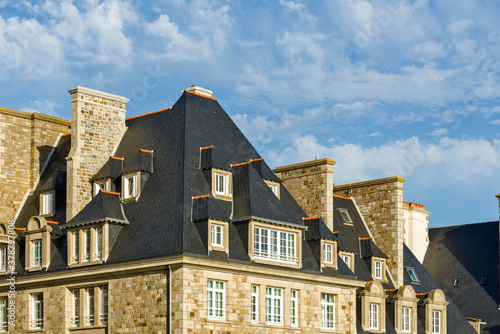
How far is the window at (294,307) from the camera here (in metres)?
44.4

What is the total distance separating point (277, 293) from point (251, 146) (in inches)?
304

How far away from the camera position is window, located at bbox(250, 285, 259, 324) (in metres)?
42.8

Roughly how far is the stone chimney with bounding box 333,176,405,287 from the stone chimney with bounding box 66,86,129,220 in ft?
50.9

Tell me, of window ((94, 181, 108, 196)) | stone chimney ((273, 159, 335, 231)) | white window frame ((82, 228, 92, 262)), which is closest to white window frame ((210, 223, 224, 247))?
white window frame ((82, 228, 92, 262))

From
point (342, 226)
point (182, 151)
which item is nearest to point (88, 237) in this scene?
point (182, 151)

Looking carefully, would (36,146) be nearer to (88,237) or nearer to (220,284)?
(88,237)

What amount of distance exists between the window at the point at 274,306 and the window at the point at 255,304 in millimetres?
642

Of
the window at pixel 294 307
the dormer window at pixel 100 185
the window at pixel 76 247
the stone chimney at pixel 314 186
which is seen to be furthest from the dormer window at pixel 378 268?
the window at pixel 76 247

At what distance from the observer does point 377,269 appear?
53719mm

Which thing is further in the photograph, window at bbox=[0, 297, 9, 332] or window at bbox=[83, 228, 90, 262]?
window at bbox=[0, 297, 9, 332]

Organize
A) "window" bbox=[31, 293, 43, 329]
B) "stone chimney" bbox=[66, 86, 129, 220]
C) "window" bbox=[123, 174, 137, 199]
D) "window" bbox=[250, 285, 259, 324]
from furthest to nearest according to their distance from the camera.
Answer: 1. "stone chimney" bbox=[66, 86, 129, 220]
2. "window" bbox=[31, 293, 43, 329]
3. "window" bbox=[123, 174, 137, 199]
4. "window" bbox=[250, 285, 259, 324]

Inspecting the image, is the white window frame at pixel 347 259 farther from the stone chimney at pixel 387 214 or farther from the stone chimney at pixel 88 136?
the stone chimney at pixel 88 136

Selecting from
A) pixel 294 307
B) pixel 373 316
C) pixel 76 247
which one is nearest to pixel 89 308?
pixel 76 247

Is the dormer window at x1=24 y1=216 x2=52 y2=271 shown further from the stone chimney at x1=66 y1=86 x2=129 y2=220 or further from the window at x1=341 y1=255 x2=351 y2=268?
the window at x1=341 y1=255 x2=351 y2=268
